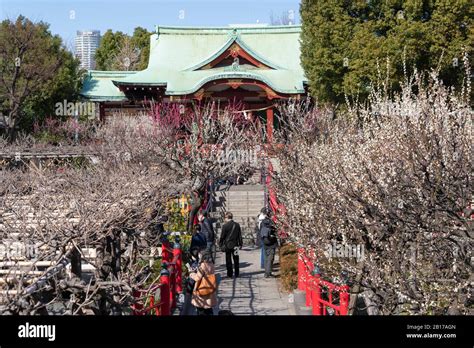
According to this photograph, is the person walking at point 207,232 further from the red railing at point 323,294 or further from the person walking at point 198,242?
the red railing at point 323,294

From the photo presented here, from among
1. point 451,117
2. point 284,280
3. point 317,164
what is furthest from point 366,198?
point 284,280

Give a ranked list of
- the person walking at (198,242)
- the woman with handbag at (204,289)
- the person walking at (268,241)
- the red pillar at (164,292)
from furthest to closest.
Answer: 1. the person walking at (268,241)
2. the person walking at (198,242)
3. the woman with handbag at (204,289)
4. the red pillar at (164,292)

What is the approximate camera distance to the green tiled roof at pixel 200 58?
24.5m

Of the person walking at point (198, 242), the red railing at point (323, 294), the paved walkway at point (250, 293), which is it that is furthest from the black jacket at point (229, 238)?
the red railing at point (323, 294)

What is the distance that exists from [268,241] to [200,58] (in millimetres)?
17226

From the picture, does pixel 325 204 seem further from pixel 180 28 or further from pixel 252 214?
pixel 180 28

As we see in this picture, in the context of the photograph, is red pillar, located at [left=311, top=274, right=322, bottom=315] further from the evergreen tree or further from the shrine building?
the evergreen tree

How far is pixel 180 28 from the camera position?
28.8 meters

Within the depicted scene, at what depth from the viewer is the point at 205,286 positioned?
8.09m

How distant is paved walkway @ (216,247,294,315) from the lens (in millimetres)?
9836

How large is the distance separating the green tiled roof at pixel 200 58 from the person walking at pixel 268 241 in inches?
479

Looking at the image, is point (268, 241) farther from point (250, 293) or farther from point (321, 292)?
point (321, 292)

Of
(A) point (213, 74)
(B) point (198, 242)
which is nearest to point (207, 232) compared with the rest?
(B) point (198, 242)

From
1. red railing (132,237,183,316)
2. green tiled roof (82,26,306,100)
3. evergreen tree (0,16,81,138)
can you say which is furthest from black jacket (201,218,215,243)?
evergreen tree (0,16,81,138)
